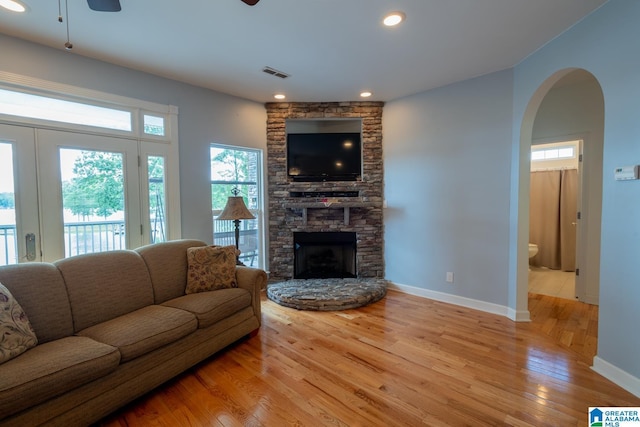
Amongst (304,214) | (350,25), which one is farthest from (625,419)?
(304,214)

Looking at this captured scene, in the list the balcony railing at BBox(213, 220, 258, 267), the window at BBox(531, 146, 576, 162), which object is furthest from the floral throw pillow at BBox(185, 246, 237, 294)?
the window at BBox(531, 146, 576, 162)

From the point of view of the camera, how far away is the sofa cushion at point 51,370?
1.42 meters

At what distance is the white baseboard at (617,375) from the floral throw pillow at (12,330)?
392 cm

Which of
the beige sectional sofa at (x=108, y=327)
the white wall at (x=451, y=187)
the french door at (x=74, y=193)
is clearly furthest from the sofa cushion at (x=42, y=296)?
the white wall at (x=451, y=187)

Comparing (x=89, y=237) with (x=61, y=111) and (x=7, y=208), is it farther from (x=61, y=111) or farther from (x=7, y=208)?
(x=61, y=111)

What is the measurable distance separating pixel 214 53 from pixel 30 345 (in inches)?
106

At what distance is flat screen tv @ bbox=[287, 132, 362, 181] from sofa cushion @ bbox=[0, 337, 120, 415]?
3166 mm

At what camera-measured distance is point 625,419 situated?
1.77 meters

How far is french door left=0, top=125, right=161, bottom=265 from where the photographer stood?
2.47 m

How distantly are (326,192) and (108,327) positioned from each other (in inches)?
120

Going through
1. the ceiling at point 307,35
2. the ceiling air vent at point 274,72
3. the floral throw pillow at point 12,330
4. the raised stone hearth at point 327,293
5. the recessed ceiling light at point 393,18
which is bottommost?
the raised stone hearth at point 327,293

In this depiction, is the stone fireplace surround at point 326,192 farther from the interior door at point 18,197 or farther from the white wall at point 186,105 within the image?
the interior door at point 18,197

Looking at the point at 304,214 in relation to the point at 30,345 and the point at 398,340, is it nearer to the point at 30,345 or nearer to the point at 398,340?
the point at 398,340

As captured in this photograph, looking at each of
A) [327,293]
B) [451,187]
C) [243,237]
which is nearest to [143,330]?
[327,293]
